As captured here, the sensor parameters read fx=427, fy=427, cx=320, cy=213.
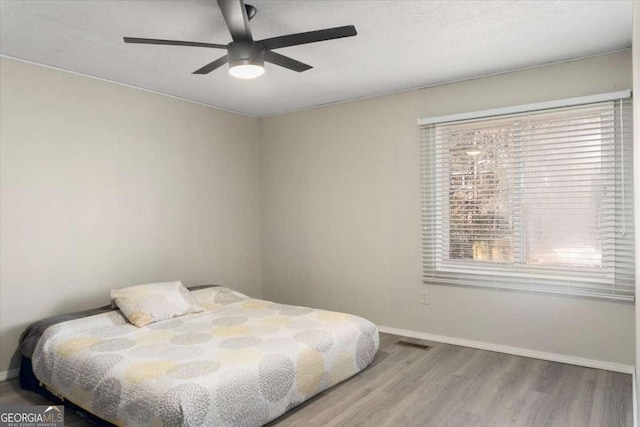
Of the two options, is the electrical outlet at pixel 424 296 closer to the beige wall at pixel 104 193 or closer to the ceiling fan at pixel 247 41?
the beige wall at pixel 104 193

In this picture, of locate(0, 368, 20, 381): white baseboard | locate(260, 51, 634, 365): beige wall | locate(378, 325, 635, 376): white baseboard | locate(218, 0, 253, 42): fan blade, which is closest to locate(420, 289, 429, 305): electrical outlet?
locate(260, 51, 634, 365): beige wall

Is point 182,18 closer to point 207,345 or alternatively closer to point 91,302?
point 207,345

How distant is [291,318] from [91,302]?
171cm

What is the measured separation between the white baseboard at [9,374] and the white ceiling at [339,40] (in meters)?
2.30

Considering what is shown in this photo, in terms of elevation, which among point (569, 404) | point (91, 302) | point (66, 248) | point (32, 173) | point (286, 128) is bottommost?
point (569, 404)

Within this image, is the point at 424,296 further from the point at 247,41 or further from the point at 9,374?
the point at 9,374

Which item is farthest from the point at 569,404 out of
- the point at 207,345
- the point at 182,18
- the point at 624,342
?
the point at 182,18

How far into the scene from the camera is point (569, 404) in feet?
8.61

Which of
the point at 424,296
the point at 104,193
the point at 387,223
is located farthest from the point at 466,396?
the point at 104,193

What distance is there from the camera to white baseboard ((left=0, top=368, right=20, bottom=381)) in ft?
10.2

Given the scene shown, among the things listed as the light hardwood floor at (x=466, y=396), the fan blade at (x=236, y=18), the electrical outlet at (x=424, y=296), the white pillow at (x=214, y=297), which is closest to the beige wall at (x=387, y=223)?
the electrical outlet at (x=424, y=296)

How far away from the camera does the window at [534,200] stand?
309 centimetres

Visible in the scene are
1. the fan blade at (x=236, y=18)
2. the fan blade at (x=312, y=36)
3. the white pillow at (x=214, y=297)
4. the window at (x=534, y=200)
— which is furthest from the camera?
the white pillow at (x=214, y=297)

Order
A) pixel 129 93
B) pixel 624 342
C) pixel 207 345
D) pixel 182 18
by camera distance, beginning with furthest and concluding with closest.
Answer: pixel 129 93
pixel 624 342
pixel 207 345
pixel 182 18
